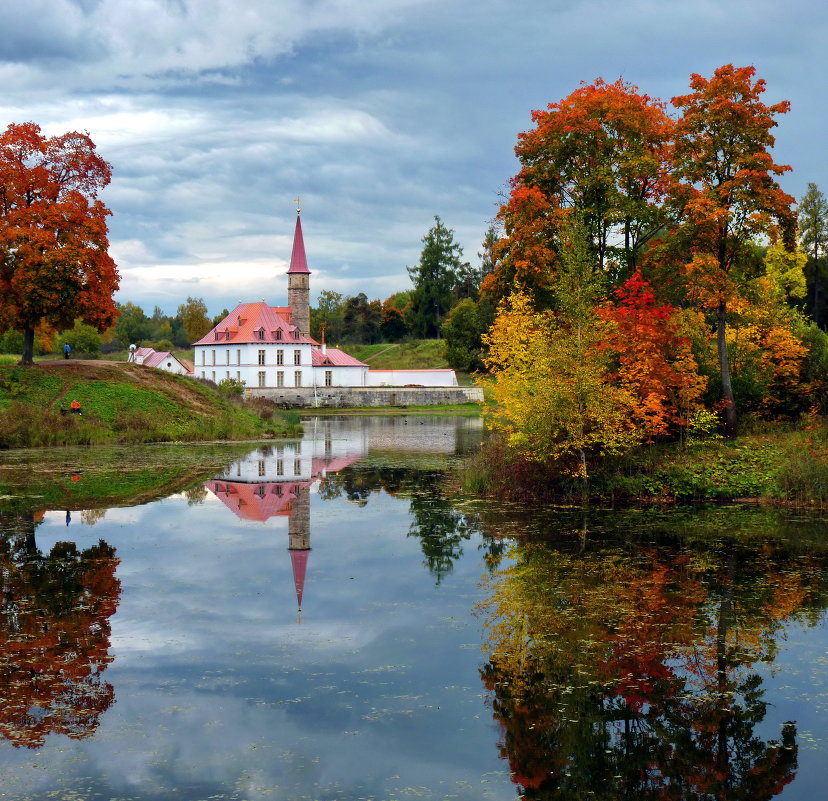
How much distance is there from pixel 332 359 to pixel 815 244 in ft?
169

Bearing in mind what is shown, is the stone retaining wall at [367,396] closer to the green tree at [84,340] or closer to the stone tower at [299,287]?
the stone tower at [299,287]

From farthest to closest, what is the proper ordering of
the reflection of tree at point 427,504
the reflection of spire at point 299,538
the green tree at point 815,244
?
the green tree at point 815,244, the reflection of tree at point 427,504, the reflection of spire at point 299,538

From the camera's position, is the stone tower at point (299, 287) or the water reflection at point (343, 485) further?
the stone tower at point (299, 287)

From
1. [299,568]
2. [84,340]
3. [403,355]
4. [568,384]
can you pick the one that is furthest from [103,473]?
[403,355]

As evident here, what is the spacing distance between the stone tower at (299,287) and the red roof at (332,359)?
3.95 m

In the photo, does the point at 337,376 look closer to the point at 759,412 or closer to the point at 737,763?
the point at 759,412

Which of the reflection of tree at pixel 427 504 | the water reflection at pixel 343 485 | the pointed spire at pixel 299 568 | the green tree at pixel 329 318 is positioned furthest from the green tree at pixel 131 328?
the pointed spire at pixel 299 568

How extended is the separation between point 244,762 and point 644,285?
20902mm

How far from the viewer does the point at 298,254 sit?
326ft

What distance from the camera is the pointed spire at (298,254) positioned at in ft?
322

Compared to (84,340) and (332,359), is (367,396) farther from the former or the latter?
(84,340)

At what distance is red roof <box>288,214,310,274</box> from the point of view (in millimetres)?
98250

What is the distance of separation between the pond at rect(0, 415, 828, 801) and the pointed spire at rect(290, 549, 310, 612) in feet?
0.17

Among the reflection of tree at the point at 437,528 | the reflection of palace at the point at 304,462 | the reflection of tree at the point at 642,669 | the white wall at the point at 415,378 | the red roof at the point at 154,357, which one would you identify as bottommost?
the reflection of tree at the point at 642,669
